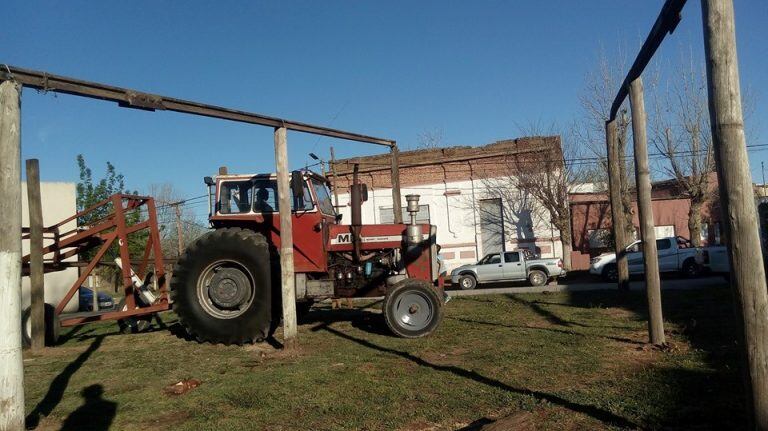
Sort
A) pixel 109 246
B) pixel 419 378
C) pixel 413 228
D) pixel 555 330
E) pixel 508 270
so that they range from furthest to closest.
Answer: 1. pixel 508 270
2. pixel 109 246
3. pixel 413 228
4. pixel 555 330
5. pixel 419 378

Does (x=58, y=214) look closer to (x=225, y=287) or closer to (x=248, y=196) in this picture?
(x=248, y=196)

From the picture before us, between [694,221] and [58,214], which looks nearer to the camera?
[58,214]

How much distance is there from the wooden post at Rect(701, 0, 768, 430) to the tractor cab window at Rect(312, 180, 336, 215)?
6.90 meters

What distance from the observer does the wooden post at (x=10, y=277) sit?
3.73 metres

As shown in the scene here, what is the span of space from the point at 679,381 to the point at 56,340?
988 cm

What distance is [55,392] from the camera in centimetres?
656

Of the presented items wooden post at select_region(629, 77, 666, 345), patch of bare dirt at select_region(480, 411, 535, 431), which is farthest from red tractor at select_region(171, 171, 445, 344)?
patch of bare dirt at select_region(480, 411, 535, 431)

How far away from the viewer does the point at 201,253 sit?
9.19 metres

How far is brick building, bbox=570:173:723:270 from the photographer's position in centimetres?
2742

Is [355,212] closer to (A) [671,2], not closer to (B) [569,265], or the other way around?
(A) [671,2]

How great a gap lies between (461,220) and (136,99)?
868 inches

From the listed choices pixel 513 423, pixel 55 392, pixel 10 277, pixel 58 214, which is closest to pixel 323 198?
pixel 55 392

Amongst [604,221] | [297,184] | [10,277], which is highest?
[297,184]

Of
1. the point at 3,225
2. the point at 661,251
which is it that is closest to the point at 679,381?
the point at 3,225
